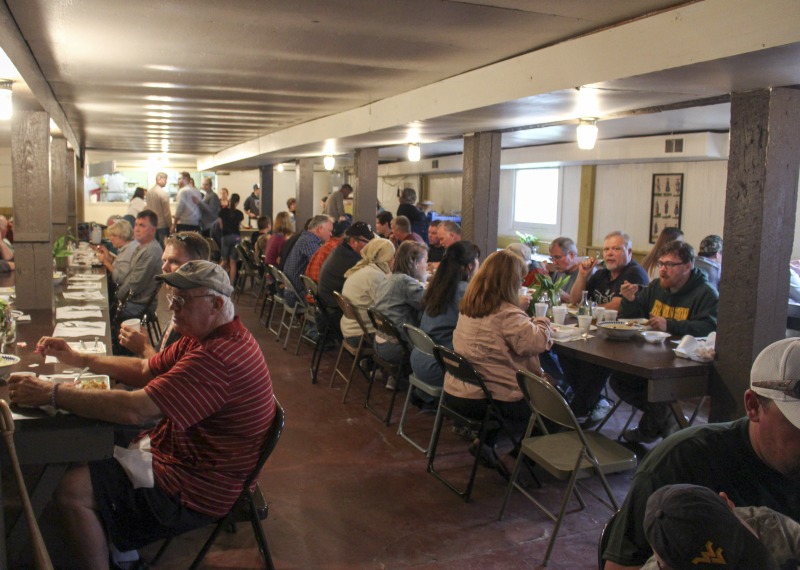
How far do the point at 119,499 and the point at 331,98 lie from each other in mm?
4484

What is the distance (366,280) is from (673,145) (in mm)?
5303

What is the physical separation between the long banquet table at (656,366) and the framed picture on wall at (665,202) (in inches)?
252

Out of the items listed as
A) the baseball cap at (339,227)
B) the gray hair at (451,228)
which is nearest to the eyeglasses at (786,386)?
the gray hair at (451,228)

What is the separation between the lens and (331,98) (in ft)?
20.4

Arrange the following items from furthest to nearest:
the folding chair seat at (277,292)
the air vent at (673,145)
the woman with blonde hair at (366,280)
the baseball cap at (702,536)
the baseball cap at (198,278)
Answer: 1. the air vent at (673,145)
2. the folding chair seat at (277,292)
3. the woman with blonde hair at (366,280)
4. the baseball cap at (198,278)
5. the baseball cap at (702,536)

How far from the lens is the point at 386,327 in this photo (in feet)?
15.0

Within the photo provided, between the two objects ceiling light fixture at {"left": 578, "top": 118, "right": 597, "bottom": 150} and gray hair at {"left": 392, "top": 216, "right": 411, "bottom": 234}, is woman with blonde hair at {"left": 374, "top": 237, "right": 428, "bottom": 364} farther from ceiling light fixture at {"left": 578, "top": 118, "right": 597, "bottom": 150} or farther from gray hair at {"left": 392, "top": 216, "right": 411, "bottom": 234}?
gray hair at {"left": 392, "top": 216, "right": 411, "bottom": 234}

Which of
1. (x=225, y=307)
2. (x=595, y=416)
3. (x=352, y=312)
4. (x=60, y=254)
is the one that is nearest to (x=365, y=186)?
Answer: (x=60, y=254)

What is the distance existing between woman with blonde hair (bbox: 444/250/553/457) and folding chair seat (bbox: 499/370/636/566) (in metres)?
0.30

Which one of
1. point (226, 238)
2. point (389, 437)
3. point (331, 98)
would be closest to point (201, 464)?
point (389, 437)

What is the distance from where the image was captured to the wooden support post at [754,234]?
11.0 feet

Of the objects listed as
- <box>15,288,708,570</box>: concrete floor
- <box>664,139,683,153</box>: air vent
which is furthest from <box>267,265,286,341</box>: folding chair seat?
<box>664,139,683,153</box>: air vent

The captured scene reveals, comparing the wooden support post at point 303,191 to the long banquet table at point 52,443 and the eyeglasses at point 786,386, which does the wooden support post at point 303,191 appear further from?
the eyeglasses at point 786,386

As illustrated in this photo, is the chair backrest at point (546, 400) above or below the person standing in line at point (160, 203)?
below
